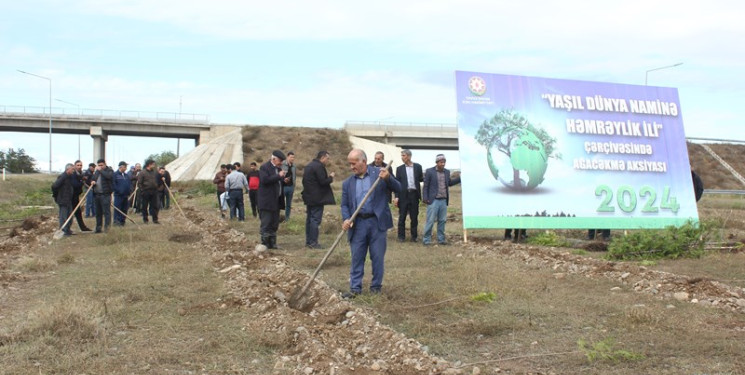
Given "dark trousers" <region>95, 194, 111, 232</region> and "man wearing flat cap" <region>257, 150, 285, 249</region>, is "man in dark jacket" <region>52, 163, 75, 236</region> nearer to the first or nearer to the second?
"dark trousers" <region>95, 194, 111, 232</region>

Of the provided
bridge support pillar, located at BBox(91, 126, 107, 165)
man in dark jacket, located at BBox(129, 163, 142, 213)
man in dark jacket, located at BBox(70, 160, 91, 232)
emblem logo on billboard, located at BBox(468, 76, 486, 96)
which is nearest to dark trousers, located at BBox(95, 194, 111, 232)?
man in dark jacket, located at BBox(70, 160, 91, 232)

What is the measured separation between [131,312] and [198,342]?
1.55 meters

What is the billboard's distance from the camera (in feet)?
42.3

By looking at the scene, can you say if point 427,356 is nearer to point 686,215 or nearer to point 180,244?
point 180,244

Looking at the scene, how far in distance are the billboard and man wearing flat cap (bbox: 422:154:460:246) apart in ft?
2.11

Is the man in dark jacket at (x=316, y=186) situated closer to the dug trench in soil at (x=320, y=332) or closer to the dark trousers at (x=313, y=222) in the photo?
the dark trousers at (x=313, y=222)

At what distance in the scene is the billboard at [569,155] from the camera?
1288 cm

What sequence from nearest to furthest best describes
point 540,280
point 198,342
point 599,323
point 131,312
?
1. point 198,342
2. point 599,323
3. point 131,312
4. point 540,280

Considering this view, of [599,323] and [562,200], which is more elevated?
[562,200]

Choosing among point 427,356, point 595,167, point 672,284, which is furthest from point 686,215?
point 427,356

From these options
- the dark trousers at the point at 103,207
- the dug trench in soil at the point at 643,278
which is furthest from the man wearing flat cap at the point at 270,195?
the dark trousers at the point at 103,207

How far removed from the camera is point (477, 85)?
13.0m

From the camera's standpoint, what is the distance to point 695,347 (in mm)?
5559

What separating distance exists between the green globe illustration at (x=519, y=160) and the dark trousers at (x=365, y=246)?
565cm
